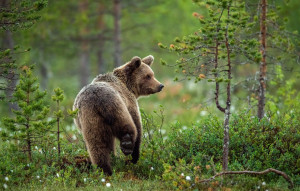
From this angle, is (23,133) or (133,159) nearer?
(23,133)

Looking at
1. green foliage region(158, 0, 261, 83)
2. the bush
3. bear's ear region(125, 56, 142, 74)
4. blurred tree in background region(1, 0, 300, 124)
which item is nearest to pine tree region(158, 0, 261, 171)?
green foliage region(158, 0, 261, 83)

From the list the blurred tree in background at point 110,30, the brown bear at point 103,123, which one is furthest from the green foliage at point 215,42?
the blurred tree in background at point 110,30

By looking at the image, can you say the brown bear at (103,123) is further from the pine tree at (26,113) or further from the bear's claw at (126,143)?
the pine tree at (26,113)

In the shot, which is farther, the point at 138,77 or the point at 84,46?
the point at 84,46

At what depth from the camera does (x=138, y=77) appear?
7.88m

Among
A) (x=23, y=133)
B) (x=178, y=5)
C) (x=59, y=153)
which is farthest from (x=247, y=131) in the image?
(x=178, y=5)

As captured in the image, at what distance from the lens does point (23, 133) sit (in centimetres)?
639

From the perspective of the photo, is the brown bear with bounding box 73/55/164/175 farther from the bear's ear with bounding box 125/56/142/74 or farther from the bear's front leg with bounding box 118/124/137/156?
the bear's ear with bounding box 125/56/142/74

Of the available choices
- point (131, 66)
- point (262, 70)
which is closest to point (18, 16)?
point (131, 66)

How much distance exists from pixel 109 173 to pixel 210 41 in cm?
259

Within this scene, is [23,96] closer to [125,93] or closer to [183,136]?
[125,93]

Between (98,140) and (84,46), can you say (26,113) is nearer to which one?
(98,140)

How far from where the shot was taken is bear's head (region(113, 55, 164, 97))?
7785mm

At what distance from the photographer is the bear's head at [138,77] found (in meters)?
7.79
